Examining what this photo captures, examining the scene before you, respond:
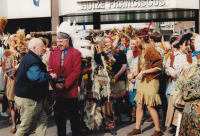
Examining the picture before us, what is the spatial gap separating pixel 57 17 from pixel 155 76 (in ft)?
22.4

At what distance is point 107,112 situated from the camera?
4895 millimetres

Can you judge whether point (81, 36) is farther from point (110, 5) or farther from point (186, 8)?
point (186, 8)

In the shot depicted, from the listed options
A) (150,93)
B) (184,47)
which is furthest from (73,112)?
(184,47)

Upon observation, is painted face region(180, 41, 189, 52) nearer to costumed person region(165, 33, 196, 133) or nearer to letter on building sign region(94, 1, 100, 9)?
costumed person region(165, 33, 196, 133)

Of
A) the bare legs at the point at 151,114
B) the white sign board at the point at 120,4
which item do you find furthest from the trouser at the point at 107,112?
the white sign board at the point at 120,4

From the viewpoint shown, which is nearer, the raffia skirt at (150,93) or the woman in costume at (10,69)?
the raffia skirt at (150,93)

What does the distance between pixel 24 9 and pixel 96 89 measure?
7299mm

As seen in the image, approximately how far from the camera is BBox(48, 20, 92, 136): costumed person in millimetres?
4172

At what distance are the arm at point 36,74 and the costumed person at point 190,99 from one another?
6.32 ft

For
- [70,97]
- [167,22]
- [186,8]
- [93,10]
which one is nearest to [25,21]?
[93,10]

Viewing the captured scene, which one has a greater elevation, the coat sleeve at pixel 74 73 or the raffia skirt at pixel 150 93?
the coat sleeve at pixel 74 73

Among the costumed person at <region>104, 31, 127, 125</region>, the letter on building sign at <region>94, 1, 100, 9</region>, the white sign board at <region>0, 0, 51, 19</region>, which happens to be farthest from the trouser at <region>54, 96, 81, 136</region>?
the white sign board at <region>0, 0, 51, 19</region>

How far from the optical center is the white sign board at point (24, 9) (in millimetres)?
10284

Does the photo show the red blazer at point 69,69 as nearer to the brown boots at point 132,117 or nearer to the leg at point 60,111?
the leg at point 60,111
